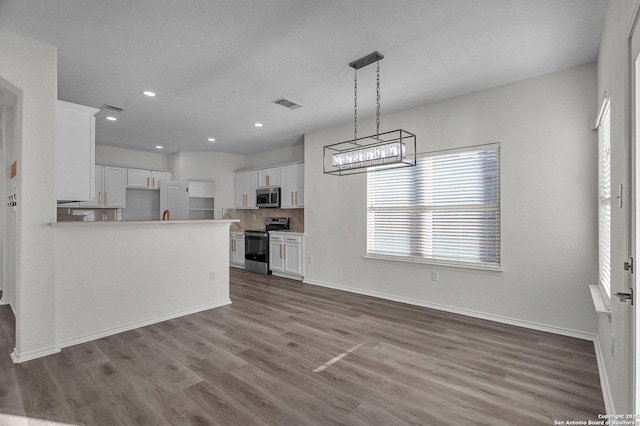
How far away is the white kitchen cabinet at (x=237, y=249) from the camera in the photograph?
7363 millimetres

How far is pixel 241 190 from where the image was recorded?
25.2ft

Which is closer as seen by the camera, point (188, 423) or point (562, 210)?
point (188, 423)

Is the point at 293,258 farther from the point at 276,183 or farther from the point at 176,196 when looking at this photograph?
the point at 176,196

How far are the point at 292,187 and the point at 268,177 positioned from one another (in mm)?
811

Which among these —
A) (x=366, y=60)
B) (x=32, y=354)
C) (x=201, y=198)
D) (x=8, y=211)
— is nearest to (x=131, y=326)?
(x=32, y=354)

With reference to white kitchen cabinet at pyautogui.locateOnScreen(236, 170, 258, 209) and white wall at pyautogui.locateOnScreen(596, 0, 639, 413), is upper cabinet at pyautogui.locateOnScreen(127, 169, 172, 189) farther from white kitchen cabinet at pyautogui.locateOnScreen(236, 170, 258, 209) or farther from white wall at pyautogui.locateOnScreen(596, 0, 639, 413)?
white wall at pyautogui.locateOnScreen(596, 0, 639, 413)

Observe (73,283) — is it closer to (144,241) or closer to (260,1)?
(144,241)

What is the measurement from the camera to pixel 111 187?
6.72 m

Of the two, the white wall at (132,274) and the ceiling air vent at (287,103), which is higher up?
the ceiling air vent at (287,103)

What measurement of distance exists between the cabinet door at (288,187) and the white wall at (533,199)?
252cm

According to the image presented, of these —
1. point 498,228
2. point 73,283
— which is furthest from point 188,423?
point 498,228

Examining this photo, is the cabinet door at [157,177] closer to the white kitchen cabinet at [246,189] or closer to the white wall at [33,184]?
the white kitchen cabinet at [246,189]

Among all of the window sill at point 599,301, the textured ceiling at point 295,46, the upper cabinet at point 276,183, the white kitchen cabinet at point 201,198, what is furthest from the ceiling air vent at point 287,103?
the white kitchen cabinet at point 201,198

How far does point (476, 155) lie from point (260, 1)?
302cm
